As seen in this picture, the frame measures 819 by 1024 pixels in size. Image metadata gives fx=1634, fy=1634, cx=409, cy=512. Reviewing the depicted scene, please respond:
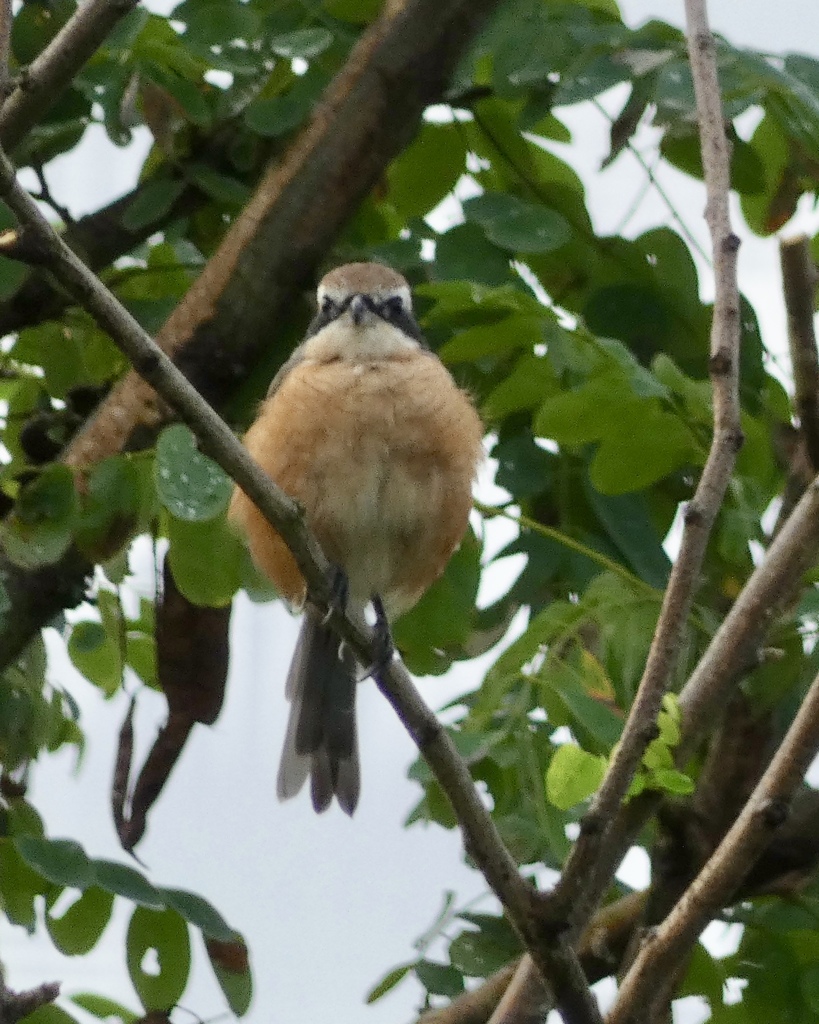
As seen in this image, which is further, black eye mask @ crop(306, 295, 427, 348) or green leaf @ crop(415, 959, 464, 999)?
black eye mask @ crop(306, 295, 427, 348)

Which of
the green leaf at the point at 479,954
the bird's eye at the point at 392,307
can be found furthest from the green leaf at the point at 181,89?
the green leaf at the point at 479,954

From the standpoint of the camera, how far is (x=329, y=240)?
9.93 ft

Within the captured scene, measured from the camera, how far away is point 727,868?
185 cm

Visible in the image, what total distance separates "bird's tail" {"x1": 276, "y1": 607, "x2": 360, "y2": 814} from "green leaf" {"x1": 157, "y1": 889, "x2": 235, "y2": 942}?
51cm

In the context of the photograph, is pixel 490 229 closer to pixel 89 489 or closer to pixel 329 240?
pixel 329 240

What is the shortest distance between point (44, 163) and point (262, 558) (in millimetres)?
975

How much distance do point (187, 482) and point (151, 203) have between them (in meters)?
0.93

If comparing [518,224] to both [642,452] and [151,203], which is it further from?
[151,203]

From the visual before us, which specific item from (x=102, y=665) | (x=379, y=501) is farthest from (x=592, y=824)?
(x=102, y=665)

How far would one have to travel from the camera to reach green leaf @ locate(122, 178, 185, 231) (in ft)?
9.67

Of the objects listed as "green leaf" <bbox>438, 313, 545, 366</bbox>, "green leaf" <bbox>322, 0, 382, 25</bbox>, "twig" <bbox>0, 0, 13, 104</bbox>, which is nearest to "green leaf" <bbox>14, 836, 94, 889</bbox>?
"green leaf" <bbox>438, 313, 545, 366</bbox>

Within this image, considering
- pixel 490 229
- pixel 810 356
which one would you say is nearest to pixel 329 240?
pixel 490 229

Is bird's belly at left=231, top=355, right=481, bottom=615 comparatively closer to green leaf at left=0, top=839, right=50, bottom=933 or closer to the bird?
the bird

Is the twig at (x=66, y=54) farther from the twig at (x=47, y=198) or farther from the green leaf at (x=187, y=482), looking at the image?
the twig at (x=47, y=198)
